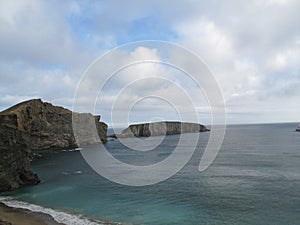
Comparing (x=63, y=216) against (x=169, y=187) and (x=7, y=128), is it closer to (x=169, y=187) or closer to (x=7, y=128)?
(x=169, y=187)

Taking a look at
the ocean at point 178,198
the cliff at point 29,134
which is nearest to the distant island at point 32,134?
the cliff at point 29,134

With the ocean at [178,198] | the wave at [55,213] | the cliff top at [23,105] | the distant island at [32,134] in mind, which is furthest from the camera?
the cliff top at [23,105]

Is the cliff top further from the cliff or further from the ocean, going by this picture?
the ocean

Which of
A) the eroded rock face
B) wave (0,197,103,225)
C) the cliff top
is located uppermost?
the cliff top

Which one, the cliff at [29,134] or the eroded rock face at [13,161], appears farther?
the cliff at [29,134]

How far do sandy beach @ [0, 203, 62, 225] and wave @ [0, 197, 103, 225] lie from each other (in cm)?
81

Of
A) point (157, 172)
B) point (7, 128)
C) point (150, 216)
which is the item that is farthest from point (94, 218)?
point (157, 172)

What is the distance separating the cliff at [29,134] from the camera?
47531 mm

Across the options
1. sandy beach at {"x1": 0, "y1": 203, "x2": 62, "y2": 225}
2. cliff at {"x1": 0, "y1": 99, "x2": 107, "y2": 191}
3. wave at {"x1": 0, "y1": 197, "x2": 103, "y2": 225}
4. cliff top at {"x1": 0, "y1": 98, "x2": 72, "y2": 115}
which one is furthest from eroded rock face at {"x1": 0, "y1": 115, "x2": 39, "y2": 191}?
cliff top at {"x1": 0, "y1": 98, "x2": 72, "y2": 115}

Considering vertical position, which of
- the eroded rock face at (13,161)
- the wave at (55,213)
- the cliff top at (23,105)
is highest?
the cliff top at (23,105)

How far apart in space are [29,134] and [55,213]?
259ft

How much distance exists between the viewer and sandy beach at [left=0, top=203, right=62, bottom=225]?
103ft

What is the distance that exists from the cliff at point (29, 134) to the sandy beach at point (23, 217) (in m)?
11.8

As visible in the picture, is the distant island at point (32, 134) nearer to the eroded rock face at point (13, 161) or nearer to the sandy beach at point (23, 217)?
the eroded rock face at point (13, 161)
